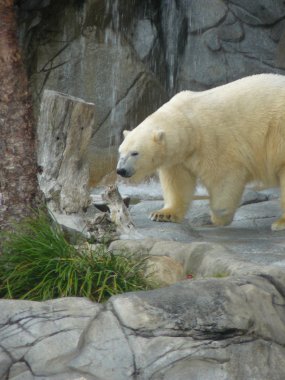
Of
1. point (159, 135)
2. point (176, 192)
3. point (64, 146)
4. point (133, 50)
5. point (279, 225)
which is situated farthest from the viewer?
point (133, 50)

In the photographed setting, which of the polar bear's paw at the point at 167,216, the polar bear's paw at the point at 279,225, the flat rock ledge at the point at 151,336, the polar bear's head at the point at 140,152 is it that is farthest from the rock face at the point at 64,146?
the flat rock ledge at the point at 151,336

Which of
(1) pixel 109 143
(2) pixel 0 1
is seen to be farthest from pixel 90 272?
(1) pixel 109 143

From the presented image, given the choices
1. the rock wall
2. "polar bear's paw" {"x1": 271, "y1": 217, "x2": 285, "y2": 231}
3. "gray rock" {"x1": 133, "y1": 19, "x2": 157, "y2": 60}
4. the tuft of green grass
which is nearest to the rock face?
the tuft of green grass

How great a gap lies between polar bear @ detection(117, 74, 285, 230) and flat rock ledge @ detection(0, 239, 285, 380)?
3.66m

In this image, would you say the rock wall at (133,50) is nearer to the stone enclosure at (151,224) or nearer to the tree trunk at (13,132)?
the stone enclosure at (151,224)

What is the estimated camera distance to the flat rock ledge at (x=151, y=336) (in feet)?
12.4

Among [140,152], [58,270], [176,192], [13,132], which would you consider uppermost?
[13,132]

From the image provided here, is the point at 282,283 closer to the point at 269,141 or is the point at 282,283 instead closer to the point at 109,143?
the point at 269,141

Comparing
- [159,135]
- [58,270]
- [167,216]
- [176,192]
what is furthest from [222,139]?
[58,270]

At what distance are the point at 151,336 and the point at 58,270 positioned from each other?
97 centimetres

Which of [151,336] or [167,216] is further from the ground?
[151,336]

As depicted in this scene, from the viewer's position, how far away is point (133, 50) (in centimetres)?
1371

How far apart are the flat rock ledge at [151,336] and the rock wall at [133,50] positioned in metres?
9.40

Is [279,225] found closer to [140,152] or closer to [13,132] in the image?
[140,152]
